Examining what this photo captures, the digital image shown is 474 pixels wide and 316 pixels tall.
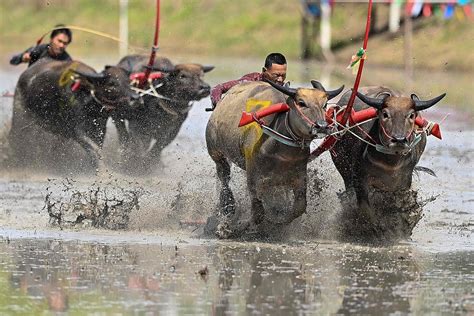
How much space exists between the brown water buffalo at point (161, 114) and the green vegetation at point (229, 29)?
1790 centimetres

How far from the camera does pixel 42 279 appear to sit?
10422 millimetres

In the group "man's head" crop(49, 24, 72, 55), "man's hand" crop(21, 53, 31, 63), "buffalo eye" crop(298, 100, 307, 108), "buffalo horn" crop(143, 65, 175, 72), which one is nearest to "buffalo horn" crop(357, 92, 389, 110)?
"buffalo eye" crop(298, 100, 307, 108)

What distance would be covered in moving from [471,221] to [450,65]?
70.5ft

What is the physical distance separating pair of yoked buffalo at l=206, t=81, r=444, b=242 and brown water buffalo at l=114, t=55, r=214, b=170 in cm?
472

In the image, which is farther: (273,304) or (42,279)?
(42,279)

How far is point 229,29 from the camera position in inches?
1775

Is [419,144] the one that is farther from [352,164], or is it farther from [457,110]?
[457,110]

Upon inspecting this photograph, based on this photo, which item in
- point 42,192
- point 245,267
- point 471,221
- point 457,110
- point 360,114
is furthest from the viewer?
point 457,110

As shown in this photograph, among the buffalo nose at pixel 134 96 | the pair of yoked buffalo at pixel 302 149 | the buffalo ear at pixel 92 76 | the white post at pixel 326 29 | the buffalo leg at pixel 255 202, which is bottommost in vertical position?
the buffalo leg at pixel 255 202

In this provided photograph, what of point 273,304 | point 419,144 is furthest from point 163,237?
point 273,304

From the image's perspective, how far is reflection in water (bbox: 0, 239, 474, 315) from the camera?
9578 mm

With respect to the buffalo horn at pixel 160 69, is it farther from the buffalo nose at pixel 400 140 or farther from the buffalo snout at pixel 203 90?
the buffalo nose at pixel 400 140

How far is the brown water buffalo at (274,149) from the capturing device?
11.9 metres

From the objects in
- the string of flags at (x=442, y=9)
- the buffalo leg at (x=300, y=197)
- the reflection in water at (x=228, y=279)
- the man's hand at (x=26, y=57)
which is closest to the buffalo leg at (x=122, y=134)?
the man's hand at (x=26, y=57)
